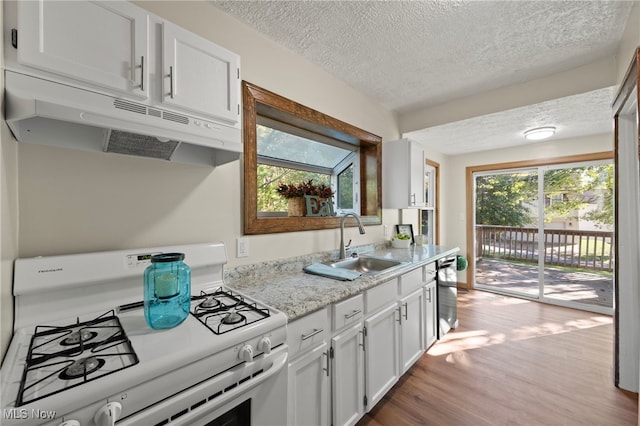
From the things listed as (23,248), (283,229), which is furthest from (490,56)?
(23,248)

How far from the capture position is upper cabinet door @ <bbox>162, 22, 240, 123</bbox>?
1.07 metres

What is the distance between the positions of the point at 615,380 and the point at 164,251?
10.4ft

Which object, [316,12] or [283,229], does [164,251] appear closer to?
[283,229]

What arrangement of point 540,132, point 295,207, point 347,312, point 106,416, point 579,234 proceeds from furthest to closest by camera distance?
1. point 579,234
2. point 540,132
3. point 295,207
4. point 347,312
5. point 106,416

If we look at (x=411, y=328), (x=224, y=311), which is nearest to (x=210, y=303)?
(x=224, y=311)

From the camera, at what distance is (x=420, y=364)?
2215mm

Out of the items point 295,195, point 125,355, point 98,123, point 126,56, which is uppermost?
point 126,56

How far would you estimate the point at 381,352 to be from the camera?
1.68m

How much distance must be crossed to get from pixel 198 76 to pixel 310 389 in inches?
59.9

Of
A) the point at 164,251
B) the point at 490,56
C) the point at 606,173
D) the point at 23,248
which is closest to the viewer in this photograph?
the point at 23,248

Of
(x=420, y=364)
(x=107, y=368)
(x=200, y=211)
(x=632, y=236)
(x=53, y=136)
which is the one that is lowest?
(x=420, y=364)

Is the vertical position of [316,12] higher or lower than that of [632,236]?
higher

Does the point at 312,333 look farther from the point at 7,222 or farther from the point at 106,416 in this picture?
the point at 7,222

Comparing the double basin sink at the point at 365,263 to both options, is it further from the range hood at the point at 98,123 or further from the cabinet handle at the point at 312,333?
the range hood at the point at 98,123
